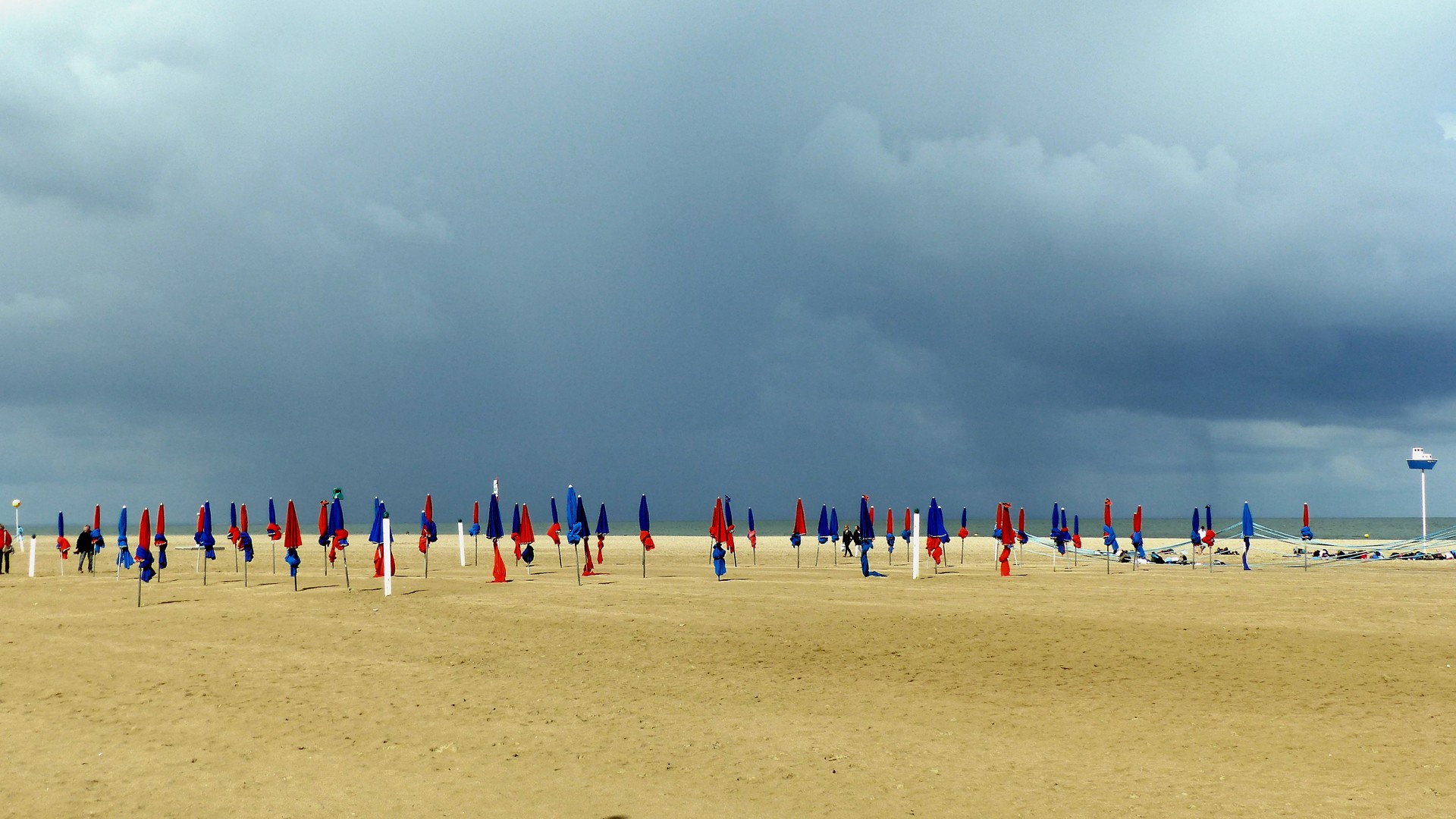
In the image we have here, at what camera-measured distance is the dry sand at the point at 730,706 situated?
10125 mm

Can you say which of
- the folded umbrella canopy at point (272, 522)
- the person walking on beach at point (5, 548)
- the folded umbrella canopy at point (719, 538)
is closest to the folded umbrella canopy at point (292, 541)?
the folded umbrella canopy at point (272, 522)

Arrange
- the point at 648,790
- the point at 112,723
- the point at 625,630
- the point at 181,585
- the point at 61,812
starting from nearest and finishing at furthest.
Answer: the point at 61,812 → the point at 648,790 → the point at 112,723 → the point at 625,630 → the point at 181,585

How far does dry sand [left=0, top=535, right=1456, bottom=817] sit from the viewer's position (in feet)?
33.2

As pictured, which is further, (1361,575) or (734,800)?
(1361,575)

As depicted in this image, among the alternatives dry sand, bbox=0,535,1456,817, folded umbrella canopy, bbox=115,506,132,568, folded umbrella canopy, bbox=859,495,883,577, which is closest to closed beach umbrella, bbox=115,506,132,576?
folded umbrella canopy, bbox=115,506,132,568

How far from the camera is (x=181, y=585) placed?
2983 centimetres

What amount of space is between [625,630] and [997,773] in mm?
10439

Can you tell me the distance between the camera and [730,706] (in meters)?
13.9

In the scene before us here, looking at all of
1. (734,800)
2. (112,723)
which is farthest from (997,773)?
(112,723)

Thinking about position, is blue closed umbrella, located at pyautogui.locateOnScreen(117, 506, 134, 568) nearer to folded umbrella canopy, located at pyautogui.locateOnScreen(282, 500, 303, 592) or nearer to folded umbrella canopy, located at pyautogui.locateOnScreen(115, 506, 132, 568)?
folded umbrella canopy, located at pyautogui.locateOnScreen(115, 506, 132, 568)

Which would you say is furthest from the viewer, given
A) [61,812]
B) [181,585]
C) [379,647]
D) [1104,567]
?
[1104,567]

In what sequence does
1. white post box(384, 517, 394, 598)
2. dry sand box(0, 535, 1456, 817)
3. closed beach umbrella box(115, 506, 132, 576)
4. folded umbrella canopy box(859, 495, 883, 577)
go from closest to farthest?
dry sand box(0, 535, 1456, 817)
white post box(384, 517, 394, 598)
closed beach umbrella box(115, 506, 132, 576)
folded umbrella canopy box(859, 495, 883, 577)

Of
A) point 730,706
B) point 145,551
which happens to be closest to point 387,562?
point 145,551

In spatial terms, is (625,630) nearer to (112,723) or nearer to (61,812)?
(112,723)
